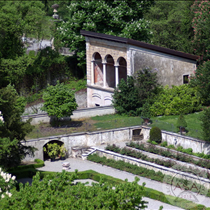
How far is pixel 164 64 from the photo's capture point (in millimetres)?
36938

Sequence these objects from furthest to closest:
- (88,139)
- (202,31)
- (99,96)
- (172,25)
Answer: (172,25) → (99,96) → (202,31) → (88,139)

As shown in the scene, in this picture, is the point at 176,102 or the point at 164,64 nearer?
the point at 176,102

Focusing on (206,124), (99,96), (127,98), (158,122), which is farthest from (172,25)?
(206,124)

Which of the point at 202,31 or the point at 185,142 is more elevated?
the point at 202,31

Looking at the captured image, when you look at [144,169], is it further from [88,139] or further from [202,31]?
[202,31]

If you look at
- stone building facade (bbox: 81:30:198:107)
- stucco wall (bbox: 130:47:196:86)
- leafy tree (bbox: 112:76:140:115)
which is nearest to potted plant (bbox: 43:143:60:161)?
leafy tree (bbox: 112:76:140:115)

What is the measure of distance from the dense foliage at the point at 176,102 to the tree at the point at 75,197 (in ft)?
61.6

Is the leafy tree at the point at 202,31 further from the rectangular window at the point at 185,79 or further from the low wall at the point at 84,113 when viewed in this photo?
the low wall at the point at 84,113

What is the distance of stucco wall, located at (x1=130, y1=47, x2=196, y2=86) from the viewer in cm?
3597

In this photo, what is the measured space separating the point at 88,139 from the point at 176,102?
814 cm

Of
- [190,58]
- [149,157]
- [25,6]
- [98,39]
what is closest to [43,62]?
[25,6]

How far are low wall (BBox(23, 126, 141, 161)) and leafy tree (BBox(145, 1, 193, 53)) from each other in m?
12.2

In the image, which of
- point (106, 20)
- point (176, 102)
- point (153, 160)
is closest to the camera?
point (153, 160)

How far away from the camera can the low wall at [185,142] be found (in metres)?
28.3
